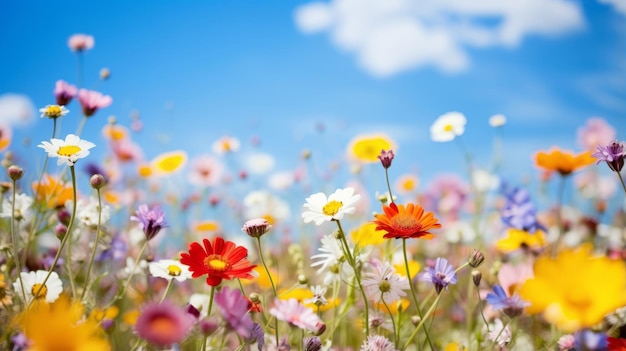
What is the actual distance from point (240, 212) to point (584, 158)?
64.2 inches

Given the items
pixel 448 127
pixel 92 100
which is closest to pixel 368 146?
pixel 448 127

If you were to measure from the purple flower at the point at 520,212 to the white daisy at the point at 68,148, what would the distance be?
1.05 m

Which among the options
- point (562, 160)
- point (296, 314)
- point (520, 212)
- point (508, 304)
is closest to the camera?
point (296, 314)

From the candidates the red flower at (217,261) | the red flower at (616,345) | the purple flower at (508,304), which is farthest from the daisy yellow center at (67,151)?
the red flower at (616,345)

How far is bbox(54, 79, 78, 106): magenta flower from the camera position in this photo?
1.08 m

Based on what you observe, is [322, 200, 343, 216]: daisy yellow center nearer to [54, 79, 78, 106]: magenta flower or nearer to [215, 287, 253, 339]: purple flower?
[215, 287, 253, 339]: purple flower

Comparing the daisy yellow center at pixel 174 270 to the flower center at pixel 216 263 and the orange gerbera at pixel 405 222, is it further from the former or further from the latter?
the orange gerbera at pixel 405 222

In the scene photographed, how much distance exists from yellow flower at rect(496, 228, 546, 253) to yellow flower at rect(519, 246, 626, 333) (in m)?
0.81

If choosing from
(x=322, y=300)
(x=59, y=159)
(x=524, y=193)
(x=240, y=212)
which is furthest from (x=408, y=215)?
(x=240, y=212)

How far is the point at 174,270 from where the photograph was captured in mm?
789

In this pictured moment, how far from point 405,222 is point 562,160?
0.69 metres

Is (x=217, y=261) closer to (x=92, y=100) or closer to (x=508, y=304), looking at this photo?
(x=508, y=304)

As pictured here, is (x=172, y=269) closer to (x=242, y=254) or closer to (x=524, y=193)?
(x=242, y=254)

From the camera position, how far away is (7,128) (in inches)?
54.7
